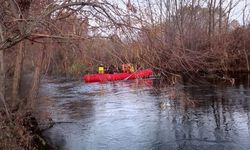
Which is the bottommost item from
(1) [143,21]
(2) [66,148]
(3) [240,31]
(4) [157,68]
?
(2) [66,148]

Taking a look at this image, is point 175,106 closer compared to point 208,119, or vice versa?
point 208,119

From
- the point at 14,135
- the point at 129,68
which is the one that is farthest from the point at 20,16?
the point at 14,135

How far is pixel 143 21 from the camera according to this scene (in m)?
4.74

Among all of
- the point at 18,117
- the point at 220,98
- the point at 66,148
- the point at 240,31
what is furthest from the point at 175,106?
the point at 240,31

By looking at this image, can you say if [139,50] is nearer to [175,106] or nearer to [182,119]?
[182,119]

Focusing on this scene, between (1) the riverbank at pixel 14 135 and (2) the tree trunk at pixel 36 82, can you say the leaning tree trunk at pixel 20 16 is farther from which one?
(1) the riverbank at pixel 14 135

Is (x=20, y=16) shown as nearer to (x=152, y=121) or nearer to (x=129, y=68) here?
(x=129, y=68)

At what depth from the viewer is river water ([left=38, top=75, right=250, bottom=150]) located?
9.67 metres

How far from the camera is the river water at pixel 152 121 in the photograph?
31.7ft

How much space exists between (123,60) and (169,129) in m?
6.37

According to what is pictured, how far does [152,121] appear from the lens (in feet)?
39.9

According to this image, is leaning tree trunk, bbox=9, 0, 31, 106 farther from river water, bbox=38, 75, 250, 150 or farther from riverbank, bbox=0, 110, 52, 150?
riverbank, bbox=0, 110, 52, 150

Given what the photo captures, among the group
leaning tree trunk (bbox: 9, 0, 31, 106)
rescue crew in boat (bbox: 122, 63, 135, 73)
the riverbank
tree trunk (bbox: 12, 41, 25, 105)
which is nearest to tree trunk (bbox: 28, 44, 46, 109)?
leaning tree trunk (bbox: 9, 0, 31, 106)

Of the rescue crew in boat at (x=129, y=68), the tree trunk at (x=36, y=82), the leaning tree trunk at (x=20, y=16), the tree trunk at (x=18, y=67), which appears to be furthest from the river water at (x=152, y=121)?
the leaning tree trunk at (x=20, y=16)
